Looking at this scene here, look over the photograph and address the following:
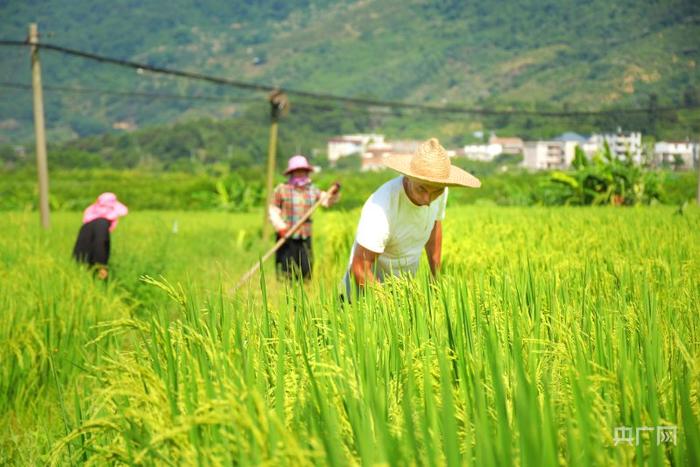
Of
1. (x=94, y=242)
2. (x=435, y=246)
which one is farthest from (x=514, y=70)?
(x=435, y=246)

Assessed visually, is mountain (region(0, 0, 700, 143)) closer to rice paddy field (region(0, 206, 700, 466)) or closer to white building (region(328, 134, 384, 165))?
white building (region(328, 134, 384, 165))

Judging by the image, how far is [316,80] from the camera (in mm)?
190625

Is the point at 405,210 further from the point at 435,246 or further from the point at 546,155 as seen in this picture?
the point at 546,155

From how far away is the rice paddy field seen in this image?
5.39 ft

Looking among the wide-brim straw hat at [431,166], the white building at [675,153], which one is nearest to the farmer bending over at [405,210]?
the wide-brim straw hat at [431,166]

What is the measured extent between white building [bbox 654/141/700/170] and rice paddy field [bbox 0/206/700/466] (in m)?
17.2

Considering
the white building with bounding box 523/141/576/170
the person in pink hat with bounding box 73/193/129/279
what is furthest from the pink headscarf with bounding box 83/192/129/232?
the white building with bounding box 523/141/576/170

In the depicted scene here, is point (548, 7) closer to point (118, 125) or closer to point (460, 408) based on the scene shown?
point (118, 125)

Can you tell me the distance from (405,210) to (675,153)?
23240 mm

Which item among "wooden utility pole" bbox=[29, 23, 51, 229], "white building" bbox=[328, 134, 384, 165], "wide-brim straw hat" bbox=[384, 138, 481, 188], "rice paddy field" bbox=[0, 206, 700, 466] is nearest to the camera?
"rice paddy field" bbox=[0, 206, 700, 466]

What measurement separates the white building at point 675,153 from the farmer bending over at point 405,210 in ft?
53.7

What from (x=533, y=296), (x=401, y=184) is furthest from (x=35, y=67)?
(x=533, y=296)

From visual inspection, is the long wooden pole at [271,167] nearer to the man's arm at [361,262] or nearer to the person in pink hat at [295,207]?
the person in pink hat at [295,207]

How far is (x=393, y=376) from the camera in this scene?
2.43 meters
